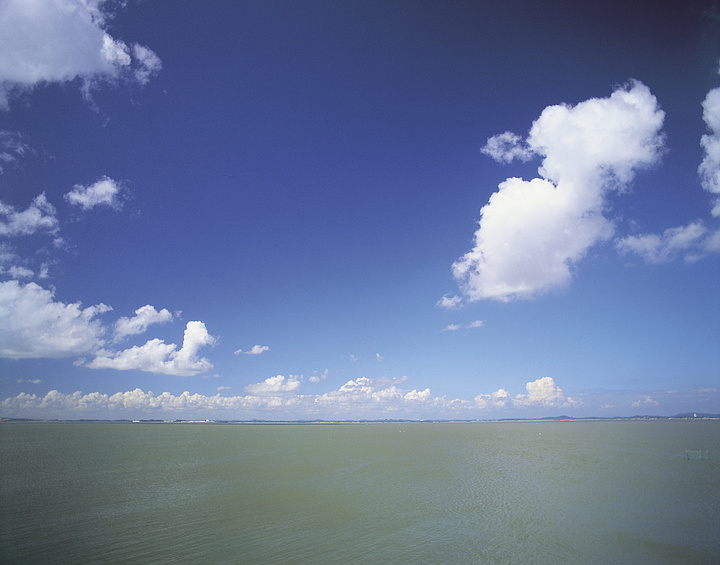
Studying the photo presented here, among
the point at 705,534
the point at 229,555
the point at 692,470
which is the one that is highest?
the point at 229,555

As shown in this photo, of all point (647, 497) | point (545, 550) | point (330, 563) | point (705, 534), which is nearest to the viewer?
point (330, 563)

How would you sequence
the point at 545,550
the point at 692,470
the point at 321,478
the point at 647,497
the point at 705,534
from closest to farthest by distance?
the point at 545,550 → the point at 705,534 → the point at 647,497 → the point at 321,478 → the point at 692,470

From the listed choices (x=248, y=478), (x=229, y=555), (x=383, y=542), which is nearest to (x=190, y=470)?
(x=248, y=478)

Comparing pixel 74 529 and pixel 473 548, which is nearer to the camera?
pixel 473 548

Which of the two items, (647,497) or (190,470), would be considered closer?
(647,497)

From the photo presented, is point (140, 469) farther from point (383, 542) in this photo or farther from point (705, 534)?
point (705, 534)

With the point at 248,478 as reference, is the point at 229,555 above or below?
above

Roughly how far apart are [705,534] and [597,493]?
9.28 metres

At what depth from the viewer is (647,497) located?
2578 centimetres

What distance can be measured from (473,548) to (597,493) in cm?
1687

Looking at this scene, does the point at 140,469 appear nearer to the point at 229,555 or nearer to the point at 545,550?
the point at 229,555

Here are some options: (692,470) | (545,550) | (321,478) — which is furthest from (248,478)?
(692,470)

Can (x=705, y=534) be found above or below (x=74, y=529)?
below

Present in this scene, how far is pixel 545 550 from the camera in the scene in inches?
648
